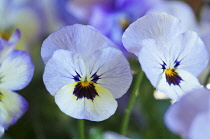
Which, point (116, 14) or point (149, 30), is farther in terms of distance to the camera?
point (116, 14)

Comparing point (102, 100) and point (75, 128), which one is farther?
point (75, 128)

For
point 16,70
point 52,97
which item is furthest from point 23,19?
point 16,70

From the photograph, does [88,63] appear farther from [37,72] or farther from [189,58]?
[37,72]

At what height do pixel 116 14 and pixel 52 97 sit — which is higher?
pixel 116 14

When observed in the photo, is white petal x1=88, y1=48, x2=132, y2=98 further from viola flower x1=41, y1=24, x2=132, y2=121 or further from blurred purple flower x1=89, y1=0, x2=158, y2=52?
blurred purple flower x1=89, y1=0, x2=158, y2=52

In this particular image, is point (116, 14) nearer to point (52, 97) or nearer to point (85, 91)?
point (52, 97)

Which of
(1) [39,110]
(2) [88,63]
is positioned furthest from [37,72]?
(2) [88,63]

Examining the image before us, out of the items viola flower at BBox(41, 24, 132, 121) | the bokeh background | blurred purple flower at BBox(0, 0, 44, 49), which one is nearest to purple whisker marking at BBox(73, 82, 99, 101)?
viola flower at BBox(41, 24, 132, 121)
